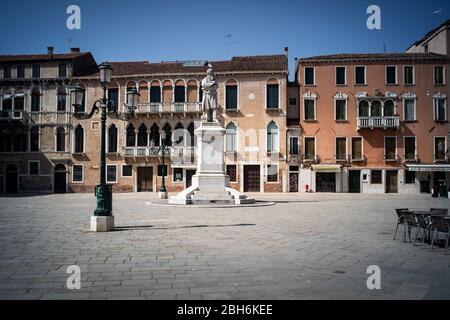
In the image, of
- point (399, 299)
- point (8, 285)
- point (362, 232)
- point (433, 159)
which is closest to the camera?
point (399, 299)

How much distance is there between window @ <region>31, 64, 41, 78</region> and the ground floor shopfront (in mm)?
24829

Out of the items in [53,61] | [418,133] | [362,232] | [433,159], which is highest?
[53,61]

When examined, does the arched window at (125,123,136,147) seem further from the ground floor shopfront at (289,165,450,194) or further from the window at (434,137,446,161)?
the window at (434,137,446,161)

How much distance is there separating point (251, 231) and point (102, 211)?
12.6 ft

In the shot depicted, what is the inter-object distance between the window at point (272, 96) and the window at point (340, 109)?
5.33 metres

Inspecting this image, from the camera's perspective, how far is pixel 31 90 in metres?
36.3

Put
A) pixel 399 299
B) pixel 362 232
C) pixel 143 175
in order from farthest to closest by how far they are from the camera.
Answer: pixel 143 175 < pixel 362 232 < pixel 399 299

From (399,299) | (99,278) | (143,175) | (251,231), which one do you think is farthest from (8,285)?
(143,175)

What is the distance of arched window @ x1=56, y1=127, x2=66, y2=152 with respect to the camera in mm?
36406

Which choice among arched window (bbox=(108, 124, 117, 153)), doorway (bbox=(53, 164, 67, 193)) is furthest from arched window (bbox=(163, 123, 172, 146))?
doorway (bbox=(53, 164, 67, 193))

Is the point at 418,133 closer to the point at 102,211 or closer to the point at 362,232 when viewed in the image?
the point at 362,232

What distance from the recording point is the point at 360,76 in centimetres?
3475

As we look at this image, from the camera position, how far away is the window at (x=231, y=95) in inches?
1396

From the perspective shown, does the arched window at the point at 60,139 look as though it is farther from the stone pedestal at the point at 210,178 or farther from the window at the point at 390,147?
the window at the point at 390,147
